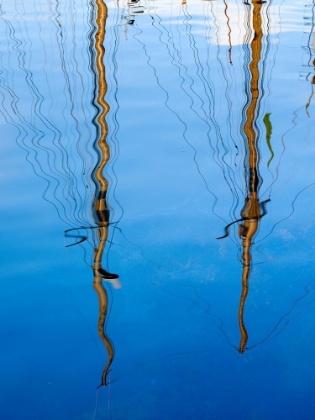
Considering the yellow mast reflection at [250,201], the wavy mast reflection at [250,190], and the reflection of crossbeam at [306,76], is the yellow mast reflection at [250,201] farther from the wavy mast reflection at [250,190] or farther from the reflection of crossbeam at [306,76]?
the reflection of crossbeam at [306,76]

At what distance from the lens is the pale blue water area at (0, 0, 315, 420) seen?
187 centimetres

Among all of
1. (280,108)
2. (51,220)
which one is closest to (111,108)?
(280,108)

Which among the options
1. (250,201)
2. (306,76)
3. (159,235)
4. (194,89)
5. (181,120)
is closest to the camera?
(159,235)

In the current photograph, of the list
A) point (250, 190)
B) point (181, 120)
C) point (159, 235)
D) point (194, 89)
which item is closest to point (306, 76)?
point (194, 89)

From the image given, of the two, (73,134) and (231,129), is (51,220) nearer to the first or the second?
(73,134)

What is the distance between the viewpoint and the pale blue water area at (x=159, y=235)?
1873mm

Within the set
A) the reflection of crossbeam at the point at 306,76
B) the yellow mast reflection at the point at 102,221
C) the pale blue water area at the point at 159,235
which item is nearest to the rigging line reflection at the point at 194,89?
the pale blue water area at the point at 159,235

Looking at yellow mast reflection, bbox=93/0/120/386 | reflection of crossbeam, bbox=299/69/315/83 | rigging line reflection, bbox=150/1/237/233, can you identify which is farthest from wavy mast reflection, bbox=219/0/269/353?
yellow mast reflection, bbox=93/0/120/386

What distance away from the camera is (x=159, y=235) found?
2604 mm

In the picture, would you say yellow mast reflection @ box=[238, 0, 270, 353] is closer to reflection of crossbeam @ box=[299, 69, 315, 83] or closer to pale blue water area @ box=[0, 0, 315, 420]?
pale blue water area @ box=[0, 0, 315, 420]

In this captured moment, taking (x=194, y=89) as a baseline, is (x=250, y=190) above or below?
below

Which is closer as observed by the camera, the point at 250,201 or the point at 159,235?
the point at 159,235

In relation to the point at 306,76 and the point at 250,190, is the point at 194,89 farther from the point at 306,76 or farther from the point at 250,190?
the point at 250,190

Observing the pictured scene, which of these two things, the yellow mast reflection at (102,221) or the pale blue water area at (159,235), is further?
the yellow mast reflection at (102,221)
